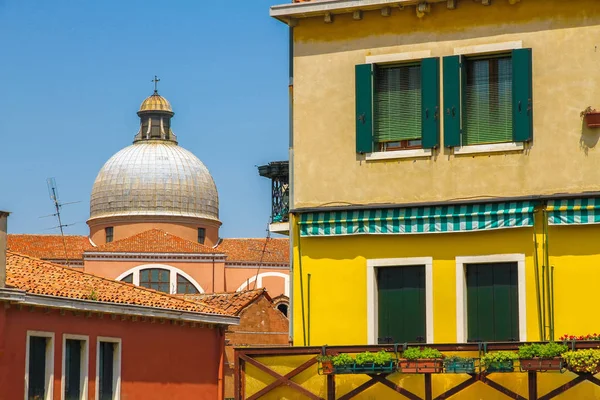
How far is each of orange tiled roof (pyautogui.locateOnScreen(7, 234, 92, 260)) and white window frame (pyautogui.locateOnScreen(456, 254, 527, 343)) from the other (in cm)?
5787

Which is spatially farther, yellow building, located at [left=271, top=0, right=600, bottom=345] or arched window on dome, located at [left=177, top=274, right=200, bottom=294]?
arched window on dome, located at [left=177, top=274, right=200, bottom=294]

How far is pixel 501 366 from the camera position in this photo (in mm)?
18156

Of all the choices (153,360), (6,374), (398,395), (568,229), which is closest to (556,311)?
(568,229)

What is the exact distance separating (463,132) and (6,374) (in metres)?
11.1

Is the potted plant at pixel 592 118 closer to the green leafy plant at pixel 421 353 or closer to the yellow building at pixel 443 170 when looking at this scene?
the yellow building at pixel 443 170

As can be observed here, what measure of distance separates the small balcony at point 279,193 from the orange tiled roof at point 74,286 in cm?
463

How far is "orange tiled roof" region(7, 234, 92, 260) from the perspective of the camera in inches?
3046

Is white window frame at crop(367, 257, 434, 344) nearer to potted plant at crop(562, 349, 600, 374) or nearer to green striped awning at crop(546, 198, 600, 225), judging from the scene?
green striped awning at crop(546, 198, 600, 225)

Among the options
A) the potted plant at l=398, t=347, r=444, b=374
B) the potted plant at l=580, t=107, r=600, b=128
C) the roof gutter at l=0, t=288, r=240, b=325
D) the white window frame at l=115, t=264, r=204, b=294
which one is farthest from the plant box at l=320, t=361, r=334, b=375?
the white window frame at l=115, t=264, r=204, b=294

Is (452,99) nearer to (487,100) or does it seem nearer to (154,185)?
(487,100)

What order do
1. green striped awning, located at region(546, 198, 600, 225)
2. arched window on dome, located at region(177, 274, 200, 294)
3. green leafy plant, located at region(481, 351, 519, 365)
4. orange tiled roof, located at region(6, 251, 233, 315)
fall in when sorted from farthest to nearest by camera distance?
1. arched window on dome, located at region(177, 274, 200, 294)
2. orange tiled roof, located at region(6, 251, 233, 315)
3. green striped awning, located at region(546, 198, 600, 225)
4. green leafy plant, located at region(481, 351, 519, 365)

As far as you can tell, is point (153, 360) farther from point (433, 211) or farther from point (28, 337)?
point (433, 211)

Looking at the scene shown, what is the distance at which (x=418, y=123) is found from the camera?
66.6ft

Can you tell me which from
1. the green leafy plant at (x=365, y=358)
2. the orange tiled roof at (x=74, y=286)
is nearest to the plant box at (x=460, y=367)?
the green leafy plant at (x=365, y=358)
